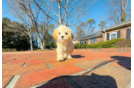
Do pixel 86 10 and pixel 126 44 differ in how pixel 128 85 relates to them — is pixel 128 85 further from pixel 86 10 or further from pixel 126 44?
pixel 86 10

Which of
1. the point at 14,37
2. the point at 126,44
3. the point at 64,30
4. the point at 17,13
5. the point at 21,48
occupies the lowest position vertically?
the point at 21,48

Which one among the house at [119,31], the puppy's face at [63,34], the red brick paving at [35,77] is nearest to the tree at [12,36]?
the puppy's face at [63,34]

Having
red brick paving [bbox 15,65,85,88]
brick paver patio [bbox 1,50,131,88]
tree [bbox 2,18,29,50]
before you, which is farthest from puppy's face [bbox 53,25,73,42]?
tree [bbox 2,18,29,50]

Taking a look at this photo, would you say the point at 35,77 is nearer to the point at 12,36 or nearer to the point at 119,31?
the point at 119,31

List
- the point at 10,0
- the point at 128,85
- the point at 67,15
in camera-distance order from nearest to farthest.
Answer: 1. the point at 128,85
2. the point at 10,0
3. the point at 67,15

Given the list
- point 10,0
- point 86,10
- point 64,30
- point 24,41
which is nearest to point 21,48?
point 24,41

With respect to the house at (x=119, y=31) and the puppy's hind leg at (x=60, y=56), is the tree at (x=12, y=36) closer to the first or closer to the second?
the puppy's hind leg at (x=60, y=56)

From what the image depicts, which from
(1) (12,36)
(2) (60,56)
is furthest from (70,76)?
(1) (12,36)

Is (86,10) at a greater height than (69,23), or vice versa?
(86,10)

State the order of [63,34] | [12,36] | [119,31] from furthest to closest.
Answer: [12,36] → [119,31] → [63,34]

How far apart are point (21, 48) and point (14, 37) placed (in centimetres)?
421

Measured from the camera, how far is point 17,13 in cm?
1066

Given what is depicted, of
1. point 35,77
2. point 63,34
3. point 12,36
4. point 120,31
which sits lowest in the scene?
point 35,77

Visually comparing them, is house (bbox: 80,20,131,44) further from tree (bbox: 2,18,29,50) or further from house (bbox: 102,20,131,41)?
tree (bbox: 2,18,29,50)
